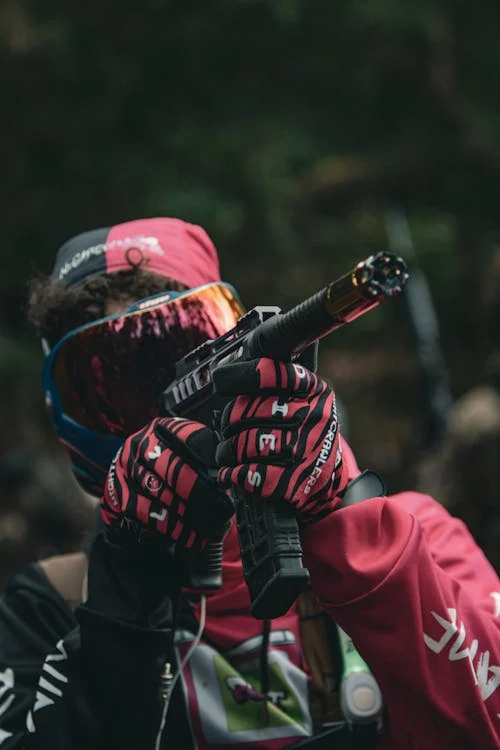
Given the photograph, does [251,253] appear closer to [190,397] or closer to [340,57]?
[340,57]

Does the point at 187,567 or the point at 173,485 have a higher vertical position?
the point at 173,485

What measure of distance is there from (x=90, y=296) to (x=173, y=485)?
0.82m

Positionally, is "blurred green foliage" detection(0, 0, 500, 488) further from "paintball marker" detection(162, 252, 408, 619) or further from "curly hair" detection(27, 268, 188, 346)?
"paintball marker" detection(162, 252, 408, 619)

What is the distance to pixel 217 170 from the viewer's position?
26.3 feet

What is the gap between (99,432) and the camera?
247cm

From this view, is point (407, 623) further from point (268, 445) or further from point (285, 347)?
point (285, 347)

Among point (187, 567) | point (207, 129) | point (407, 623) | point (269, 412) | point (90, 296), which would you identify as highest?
point (207, 129)

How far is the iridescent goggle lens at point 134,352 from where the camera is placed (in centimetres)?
239

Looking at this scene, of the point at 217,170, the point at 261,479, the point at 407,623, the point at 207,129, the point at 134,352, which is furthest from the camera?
the point at 207,129

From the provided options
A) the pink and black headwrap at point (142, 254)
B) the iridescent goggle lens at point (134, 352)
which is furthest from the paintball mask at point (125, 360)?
the pink and black headwrap at point (142, 254)

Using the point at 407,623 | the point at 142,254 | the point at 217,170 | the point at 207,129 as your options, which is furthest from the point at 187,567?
the point at 207,129

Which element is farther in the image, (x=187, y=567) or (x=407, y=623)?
(x=187, y=567)

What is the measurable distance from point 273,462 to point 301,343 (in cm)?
21

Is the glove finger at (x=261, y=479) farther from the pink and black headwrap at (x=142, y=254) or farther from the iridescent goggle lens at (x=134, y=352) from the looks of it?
the pink and black headwrap at (x=142, y=254)
